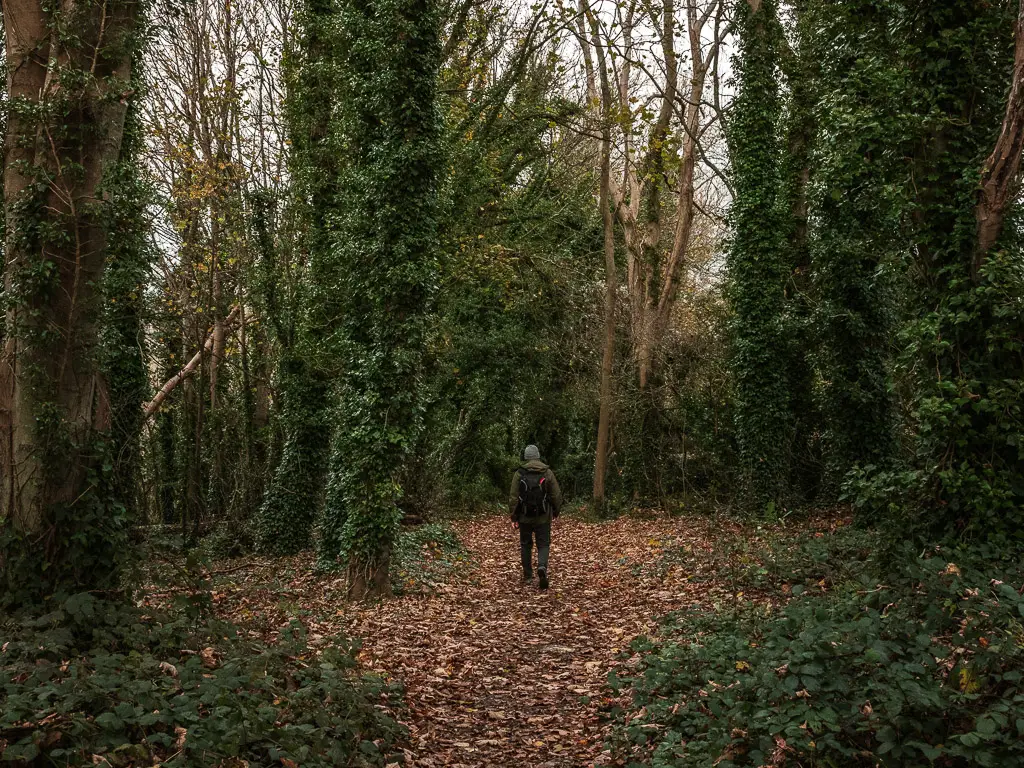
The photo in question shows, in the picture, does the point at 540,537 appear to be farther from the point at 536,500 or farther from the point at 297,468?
the point at 297,468

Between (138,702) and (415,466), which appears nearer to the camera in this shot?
(138,702)

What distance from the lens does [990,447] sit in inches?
316

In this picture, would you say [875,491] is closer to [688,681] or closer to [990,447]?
[990,447]

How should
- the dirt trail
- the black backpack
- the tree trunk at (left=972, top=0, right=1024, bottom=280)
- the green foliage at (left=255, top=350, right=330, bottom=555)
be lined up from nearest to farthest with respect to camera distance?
the dirt trail, the tree trunk at (left=972, top=0, right=1024, bottom=280), the black backpack, the green foliage at (left=255, top=350, right=330, bottom=555)

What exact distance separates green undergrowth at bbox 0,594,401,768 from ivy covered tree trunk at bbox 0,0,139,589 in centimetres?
74

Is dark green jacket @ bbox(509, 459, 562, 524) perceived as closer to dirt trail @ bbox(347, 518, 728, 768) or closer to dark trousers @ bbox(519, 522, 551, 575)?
dark trousers @ bbox(519, 522, 551, 575)

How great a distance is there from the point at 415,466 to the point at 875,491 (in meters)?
12.9

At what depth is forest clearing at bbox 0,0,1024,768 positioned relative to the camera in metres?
5.17

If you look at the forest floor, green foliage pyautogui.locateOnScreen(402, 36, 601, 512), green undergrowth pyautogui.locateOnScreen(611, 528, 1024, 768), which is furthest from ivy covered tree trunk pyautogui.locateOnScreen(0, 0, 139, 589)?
green foliage pyautogui.locateOnScreen(402, 36, 601, 512)

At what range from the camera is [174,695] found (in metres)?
5.03

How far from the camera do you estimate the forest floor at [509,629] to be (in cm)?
618

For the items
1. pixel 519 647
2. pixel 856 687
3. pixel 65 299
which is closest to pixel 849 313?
pixel 519 647

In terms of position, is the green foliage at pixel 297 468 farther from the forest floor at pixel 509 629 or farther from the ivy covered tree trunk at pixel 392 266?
the ivy covered tree trunk at pixel 392 266

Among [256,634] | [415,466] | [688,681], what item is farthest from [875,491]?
[415,466]
